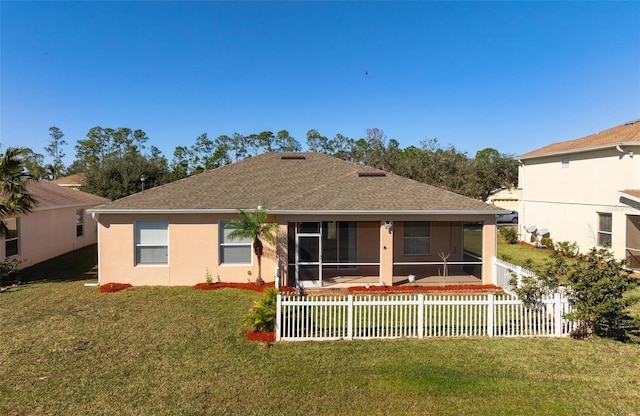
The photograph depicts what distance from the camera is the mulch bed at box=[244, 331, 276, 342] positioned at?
8.14m

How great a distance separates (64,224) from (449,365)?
21529mm

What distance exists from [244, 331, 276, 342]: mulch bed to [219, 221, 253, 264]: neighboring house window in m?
5.54

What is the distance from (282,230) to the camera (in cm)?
1311

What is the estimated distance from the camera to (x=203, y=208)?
1330 centimetres

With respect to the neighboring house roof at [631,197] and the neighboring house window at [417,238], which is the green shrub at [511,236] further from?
the neighboring house window at [417,238]

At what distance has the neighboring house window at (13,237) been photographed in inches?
617

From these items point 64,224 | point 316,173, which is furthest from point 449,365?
point 64,224

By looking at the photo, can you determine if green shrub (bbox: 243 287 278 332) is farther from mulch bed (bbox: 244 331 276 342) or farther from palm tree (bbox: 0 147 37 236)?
palm tree (bbox: 0 147 37 236)

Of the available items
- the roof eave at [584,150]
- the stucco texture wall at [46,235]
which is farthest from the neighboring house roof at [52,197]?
the roof eave at [584,150]

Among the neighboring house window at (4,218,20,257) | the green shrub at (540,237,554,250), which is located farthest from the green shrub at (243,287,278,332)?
the green shrub at (540,237,554,250)

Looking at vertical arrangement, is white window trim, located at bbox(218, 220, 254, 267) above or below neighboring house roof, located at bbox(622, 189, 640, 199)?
below

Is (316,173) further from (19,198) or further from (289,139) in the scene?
(289,139)

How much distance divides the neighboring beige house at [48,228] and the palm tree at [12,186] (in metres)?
0.91

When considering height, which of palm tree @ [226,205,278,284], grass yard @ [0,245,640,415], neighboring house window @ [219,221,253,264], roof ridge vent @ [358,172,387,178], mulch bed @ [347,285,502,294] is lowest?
grass yard @ [0,245,640,415]
